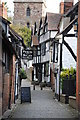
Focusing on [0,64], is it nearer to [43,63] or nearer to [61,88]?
[61,88]

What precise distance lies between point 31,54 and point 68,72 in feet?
107

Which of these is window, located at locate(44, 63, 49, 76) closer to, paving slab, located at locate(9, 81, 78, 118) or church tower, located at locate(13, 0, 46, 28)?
paving slab, located at locate(9, 81, 78, 118)

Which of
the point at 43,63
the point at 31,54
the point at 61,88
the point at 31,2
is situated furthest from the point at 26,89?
the point at 31,2

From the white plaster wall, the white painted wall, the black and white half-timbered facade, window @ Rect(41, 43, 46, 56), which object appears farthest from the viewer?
window @ Rect(41, 43, 46, 56)

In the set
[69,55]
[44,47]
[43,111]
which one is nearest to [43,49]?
[44,47]

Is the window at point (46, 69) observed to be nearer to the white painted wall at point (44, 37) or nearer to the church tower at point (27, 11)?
the white painted wall at point (44, 37)

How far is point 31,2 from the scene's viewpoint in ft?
301

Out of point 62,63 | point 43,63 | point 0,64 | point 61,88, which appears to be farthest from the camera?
point 43,63

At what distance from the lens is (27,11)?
91688 millimetres

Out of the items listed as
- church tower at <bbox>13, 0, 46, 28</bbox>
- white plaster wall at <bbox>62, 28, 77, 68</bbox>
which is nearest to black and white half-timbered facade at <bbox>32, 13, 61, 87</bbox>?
white plaster wall at <bbox>62, 28, 77, 68</bbox>

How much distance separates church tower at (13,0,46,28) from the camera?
90.5 meters

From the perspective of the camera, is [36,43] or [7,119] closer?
[7,119]

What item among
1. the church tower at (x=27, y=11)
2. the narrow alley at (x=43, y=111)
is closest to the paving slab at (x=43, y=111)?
the narrow alley at (x=43, y=111)

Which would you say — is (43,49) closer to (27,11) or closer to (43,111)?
(43,111)
